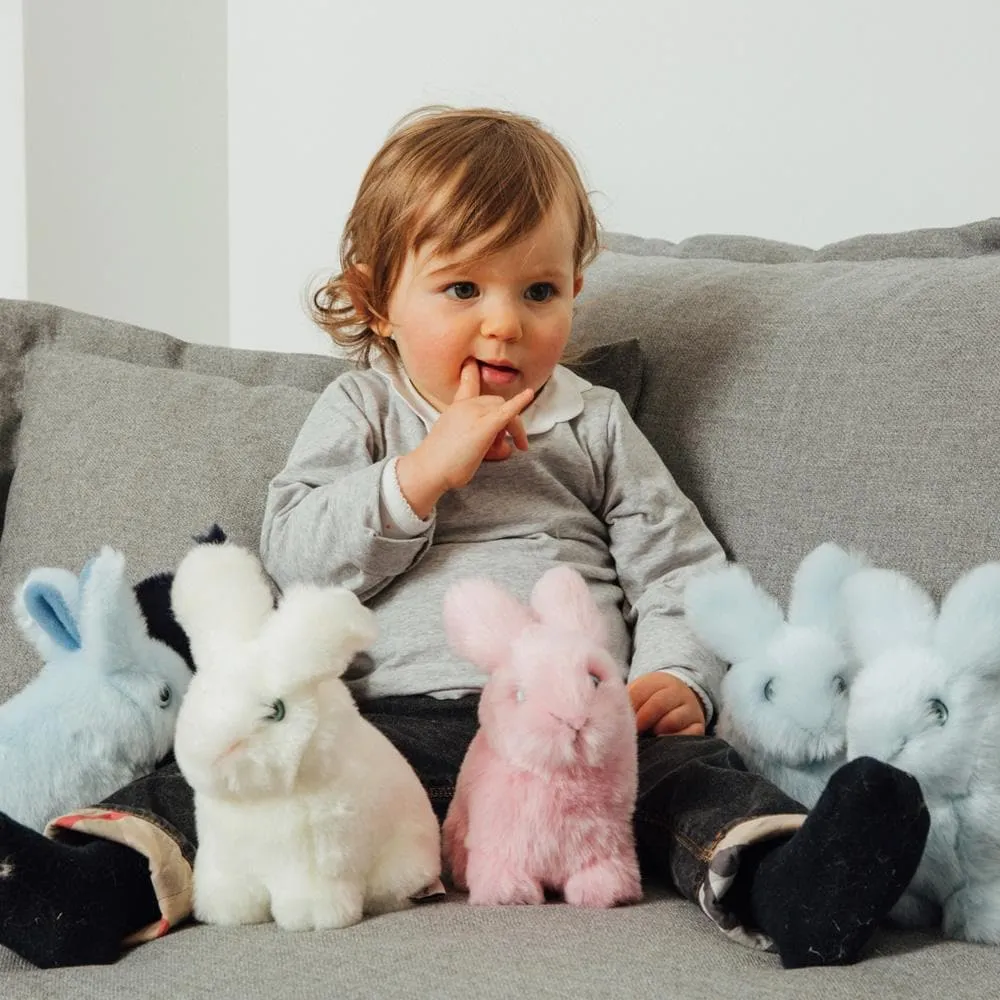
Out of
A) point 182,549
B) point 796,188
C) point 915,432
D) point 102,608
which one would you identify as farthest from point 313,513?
point 796,188

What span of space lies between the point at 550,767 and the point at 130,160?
201cm

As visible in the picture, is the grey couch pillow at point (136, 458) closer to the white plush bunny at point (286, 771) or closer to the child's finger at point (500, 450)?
the child's finger at point (500, 450)

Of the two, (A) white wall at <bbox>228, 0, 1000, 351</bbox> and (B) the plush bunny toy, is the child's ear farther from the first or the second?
(A) white wall at <bbox>228, 0, 1000, 351</bbox>

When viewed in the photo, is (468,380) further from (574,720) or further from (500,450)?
(574,720)

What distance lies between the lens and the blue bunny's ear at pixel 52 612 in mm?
1060

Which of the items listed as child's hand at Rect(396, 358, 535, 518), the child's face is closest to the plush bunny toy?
child's hand at Rect(396, 358, 535, 518)

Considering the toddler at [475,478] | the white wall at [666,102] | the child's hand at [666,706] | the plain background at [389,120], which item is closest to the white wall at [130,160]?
the plain background at [389,120]

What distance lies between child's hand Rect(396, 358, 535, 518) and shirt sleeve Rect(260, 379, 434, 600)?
3cm

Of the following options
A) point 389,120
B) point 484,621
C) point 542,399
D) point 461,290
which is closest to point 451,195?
point 461,290

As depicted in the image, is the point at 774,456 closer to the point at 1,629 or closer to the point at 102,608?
the point at 102,608

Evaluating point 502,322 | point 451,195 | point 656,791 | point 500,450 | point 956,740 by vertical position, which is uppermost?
point 451,195

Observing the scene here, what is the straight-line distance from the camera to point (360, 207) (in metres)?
1.41

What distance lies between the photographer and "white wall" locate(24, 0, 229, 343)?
8.11 feet

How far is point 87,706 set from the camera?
102 cm
